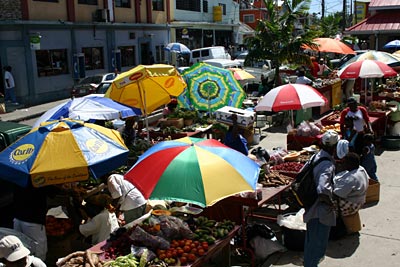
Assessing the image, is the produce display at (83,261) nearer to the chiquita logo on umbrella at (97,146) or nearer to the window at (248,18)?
the chiquita logo on umbrella at (97,146)

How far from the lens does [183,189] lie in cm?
519

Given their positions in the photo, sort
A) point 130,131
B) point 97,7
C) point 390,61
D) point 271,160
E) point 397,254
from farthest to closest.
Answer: point 97,7, point 390,61, point 130,131, point 271,160, point 397,254

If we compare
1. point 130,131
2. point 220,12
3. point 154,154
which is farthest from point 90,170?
point 220,12

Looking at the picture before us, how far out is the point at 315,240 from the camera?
234 inches

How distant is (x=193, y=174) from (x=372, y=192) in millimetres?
5155

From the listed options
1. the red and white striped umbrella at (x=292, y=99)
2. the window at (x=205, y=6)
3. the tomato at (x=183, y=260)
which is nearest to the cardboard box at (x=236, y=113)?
the red and white striped umbrella at (x=292, y=99)

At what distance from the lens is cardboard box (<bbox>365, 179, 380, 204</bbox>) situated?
29.4 ft

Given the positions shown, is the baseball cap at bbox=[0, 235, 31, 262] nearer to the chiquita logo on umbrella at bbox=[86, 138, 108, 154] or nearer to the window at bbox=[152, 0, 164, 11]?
the chiquita logo on umbrella at bbox=[86, 138, 108, 154]

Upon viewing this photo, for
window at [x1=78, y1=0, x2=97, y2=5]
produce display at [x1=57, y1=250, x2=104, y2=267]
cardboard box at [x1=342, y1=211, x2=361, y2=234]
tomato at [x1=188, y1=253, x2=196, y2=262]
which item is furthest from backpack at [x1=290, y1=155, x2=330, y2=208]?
window at [x1=78, y1=0, x2=97, y2=5]

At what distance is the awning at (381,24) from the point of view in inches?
1128

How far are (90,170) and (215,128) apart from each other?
281 inches

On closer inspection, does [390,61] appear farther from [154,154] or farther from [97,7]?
[97,7]

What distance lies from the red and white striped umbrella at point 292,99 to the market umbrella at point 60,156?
4.54m

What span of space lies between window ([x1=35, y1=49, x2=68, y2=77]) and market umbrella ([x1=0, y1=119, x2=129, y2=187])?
20412 millimetres
